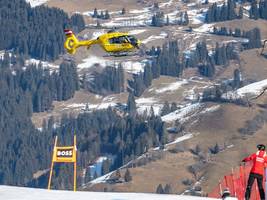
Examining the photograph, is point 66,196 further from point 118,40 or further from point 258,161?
point 118,40

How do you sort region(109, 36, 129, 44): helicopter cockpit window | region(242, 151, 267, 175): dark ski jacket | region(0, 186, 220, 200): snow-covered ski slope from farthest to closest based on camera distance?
region(109, 36, 129, 44): helicopter cockpit window, region(0, 186, 220, 200): snow-covered ski slope, region(242, 151, 267, 175): dark ski jacket

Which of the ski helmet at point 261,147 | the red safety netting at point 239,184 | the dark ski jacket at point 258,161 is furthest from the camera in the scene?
the red safety netting at point 239,184

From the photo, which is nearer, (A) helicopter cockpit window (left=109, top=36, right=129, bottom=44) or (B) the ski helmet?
(B) the ski helmet

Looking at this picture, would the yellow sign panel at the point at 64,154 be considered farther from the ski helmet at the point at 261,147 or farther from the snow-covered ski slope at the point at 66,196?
the ski helmet at the point at 261,147

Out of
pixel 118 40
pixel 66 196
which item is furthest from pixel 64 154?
pixel 118 40

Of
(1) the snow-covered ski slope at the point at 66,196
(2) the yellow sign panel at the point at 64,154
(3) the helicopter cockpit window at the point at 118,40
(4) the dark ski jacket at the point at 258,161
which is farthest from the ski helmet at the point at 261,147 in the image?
(3) the helicopter cockpit window at the point at 118,40

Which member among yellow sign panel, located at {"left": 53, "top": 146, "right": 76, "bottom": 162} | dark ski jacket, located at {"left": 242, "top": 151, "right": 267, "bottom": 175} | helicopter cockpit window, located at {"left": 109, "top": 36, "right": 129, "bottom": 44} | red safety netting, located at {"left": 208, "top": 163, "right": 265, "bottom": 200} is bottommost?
helicopter cockpit window, located at {"left": 109, "top": 36, "right": 129, "bottom": 44}

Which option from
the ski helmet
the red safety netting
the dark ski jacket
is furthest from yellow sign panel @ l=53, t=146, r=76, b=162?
the ski helmet

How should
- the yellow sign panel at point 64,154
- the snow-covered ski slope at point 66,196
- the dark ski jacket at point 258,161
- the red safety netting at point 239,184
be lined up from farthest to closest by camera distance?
1. the yellow sign panel at point 64,154
2. the snow-covered ski slope at point 66,196
3. the red safety netting at point 239,184
4. the dark ski jacket at point 258,161

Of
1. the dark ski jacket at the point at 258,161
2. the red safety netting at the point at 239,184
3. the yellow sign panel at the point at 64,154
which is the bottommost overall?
the yellow sign panel at the point at 64,154

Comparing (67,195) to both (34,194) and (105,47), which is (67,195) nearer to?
(34,194)

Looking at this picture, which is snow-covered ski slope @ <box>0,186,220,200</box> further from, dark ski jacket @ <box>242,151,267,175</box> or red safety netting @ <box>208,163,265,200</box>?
dark ski jacket @ <box>242,151,267,175</box>
